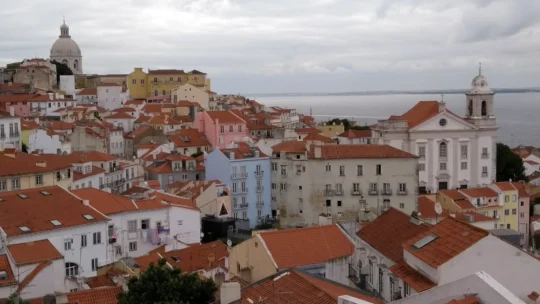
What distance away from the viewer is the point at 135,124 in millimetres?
65625

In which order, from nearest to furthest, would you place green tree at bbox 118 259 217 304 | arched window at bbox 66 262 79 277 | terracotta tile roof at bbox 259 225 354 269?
green tree at bbox 118 259 217 304 → terracotta tile roof at bbox 259 225 354 269 → arched window at bbox 66 262 79 277

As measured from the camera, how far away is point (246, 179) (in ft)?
136

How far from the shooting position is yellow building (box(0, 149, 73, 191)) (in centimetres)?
3173

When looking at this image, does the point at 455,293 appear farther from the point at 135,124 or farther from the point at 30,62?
the point at 30,62

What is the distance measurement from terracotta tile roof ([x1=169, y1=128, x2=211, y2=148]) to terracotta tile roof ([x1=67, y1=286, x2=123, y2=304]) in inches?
1485

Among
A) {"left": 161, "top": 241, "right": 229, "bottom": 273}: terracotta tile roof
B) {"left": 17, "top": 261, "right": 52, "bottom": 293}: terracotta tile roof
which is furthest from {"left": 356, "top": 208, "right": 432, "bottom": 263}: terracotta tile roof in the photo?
{"left": 17, "top": 261, "right": 52, "bottom": 293}: terracotta tile roof

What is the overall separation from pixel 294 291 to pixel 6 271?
9.07 meters

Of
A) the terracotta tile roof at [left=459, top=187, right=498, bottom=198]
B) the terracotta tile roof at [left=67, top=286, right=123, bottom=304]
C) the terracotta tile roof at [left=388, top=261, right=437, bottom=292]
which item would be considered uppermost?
the terracotta tile roof at [left=388, top=261, right=437, bottom=292]

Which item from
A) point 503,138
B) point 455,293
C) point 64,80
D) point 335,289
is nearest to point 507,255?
point 335,289

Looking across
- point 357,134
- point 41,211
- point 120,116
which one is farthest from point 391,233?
point 120,116

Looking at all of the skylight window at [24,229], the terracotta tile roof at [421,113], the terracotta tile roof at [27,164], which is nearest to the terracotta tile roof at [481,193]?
the terracotta tile roof at [421,113]

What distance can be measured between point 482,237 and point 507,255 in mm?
624

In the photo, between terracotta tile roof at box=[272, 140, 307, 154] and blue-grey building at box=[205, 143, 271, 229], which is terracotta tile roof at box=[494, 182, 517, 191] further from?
blue-grey building at box=[205, 143, 271, 229]

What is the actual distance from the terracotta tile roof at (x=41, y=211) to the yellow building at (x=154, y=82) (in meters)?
68.0
